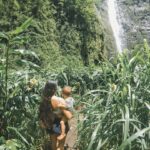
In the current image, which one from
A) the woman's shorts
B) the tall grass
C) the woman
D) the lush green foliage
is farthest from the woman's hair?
the lush green foliage

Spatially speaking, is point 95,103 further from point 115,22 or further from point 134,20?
point 134,20

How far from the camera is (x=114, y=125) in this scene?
3.87 metres

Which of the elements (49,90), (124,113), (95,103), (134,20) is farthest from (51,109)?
(134,20)

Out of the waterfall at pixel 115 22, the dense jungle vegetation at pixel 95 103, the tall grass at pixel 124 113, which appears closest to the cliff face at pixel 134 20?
the waterfall at pixel 115 22

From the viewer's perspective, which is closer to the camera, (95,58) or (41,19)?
(41,19)

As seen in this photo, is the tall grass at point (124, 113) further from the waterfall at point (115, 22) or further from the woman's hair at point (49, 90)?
the waterfall at point (115, 22)

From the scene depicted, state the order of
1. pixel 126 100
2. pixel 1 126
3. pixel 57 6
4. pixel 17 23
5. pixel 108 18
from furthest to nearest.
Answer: pixel 108 18 → pixel 57 6 → pixel 17 23 → pixel 1 126 → pixel 126 100

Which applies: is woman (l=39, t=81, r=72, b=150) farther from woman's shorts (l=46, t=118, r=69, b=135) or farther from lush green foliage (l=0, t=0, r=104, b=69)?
lush green foliage (l=0, t=0, r=104, b=69)

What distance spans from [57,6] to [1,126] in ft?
46.6

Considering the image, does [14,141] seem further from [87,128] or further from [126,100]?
[126,100]

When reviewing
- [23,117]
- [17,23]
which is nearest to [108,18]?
[17,23]

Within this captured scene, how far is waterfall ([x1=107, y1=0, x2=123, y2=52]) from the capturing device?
21641 mm

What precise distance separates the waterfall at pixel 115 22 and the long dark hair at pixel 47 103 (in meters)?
16.3

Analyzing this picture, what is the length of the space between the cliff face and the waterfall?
0.28m
